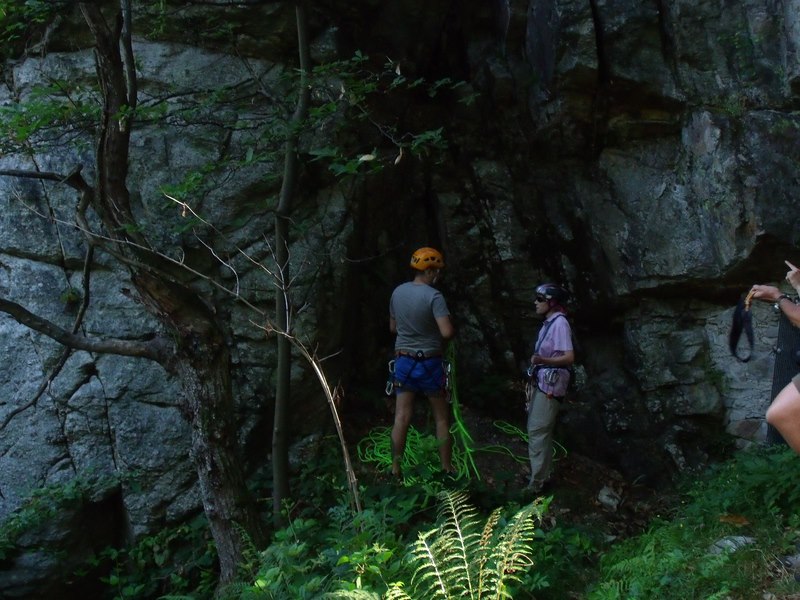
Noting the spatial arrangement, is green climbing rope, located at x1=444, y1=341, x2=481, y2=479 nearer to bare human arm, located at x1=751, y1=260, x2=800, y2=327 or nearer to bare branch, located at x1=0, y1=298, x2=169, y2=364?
bare branch, located at x1=0, y1=298, x2=169, y2=364

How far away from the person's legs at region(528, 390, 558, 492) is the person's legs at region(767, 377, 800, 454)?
3.50 metres

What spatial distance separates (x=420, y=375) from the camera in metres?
7.27

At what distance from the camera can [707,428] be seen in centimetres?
854

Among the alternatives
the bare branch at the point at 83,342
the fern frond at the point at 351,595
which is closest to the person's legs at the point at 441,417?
the bare branch at the point at 83,342

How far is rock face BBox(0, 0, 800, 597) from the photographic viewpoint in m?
7.66

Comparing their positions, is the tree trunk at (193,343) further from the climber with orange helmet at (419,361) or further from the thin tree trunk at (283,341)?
the climber with orange helmet at (419,361)

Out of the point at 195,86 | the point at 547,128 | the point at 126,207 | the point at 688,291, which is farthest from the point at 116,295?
the point at 688,291

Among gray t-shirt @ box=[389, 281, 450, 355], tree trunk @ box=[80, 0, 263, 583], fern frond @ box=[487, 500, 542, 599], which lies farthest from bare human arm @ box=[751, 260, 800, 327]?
tree trunk @ box=[80, 0, 263, 583]

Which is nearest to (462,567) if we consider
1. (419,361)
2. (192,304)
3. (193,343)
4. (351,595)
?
(351,595)

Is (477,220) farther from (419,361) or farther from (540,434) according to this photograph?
(540,434)

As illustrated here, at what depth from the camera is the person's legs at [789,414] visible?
12.5 ft

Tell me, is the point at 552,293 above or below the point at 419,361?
above

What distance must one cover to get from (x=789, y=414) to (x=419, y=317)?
384 cm

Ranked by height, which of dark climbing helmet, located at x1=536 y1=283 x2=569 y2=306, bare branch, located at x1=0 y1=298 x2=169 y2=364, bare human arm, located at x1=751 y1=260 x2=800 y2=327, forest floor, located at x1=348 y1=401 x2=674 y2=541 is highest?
bare branch, located at x1=0 y1=298 x2=169 y2=364
